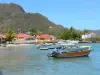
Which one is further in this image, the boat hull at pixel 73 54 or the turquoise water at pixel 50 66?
the boat hull at pixel 73 54

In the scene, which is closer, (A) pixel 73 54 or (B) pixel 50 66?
(B) pixel 50 66

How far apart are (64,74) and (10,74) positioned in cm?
613

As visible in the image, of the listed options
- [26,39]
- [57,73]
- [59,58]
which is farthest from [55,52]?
[26,39]

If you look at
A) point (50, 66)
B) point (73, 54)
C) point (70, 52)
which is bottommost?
point (50, 66)

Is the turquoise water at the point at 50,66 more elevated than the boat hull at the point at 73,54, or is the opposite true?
the boat hull at the point at 73,54

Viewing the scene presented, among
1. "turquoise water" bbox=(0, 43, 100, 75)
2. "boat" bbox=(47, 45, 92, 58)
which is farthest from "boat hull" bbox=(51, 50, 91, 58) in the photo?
"turquoise water" bbox=(0, 43, 100, 75)

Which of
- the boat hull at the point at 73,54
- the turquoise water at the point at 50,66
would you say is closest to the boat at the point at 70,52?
the boat hull at the point at 73,54

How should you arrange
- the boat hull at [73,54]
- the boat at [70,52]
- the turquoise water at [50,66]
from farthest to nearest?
the boat at [70,52]
the boat hull at [73,54]
the turquoise water at [50,66]

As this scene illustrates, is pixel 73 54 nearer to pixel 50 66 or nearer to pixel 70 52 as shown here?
pixel 70 52

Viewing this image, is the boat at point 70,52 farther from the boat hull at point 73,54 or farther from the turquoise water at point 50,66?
the turquoise water at point 50,66

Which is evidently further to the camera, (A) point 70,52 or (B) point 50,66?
(A) point 70,52

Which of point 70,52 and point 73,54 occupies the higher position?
point 70,52

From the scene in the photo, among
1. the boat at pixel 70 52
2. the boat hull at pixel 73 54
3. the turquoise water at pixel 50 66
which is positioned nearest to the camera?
the turquoise water at pixel 50 66

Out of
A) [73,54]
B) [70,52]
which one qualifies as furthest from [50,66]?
[73,54]
